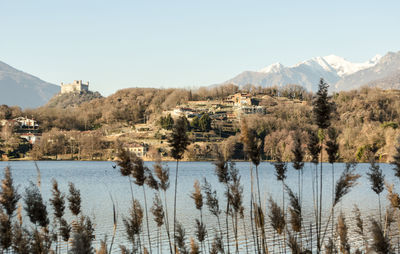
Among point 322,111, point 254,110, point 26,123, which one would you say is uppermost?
point 254,110

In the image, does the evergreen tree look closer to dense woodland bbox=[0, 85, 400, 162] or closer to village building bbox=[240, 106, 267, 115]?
dense woodland bbox=[0, 85, 400, 162]

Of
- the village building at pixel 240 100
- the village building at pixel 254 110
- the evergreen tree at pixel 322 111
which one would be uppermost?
the village building at pixel 240 100

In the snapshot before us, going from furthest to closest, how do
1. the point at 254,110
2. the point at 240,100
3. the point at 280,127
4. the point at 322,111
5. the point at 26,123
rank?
the point at 240,100 < the point at 254,110 < the point at 26,123 < the point at 280,127 < the point at 322,111

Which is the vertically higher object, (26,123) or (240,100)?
(240,100)

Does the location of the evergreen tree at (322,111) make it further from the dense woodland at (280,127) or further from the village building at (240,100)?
Result: the village building at (240,100)

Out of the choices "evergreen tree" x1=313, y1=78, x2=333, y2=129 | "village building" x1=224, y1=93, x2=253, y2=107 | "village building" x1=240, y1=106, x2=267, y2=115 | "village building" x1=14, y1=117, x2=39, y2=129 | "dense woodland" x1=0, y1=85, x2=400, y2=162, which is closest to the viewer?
"evergreen tree" x1=313, y1=78, x2=333, y2=129

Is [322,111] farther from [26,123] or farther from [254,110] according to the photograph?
[26,123]

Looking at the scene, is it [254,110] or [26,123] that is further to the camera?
[254,110]

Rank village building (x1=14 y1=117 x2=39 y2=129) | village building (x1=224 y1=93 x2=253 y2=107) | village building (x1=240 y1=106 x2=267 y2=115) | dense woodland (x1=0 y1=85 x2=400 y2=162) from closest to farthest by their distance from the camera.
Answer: dense woodland (x1=0 y1=85 x2=400 y2=162), village building (x1=14 y1=117 x2=39 y2=129), village building (x1=240 y1=106 x2=267 y2=115), village building (x1=224 y1=93 x2=253 y2=107)

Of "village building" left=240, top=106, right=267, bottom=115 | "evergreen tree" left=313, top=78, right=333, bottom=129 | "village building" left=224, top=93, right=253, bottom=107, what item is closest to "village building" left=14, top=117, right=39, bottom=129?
"village building" left=240, top=106, right=267, bottom=115

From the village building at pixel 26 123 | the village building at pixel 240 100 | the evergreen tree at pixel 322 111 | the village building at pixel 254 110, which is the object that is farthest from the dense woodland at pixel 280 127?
the evergreen tree at pixel 322 111

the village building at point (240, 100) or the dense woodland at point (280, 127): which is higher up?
the village building at point (240, 100)

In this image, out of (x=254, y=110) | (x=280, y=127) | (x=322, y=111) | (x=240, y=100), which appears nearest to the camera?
(x=322, y=111)

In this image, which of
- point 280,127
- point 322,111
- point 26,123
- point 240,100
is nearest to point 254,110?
point 240,100
